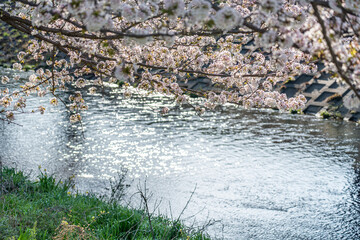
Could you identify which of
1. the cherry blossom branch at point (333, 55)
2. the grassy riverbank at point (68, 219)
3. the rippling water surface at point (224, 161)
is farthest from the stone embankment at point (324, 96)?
the cherry blossom branch at point (333, 55)

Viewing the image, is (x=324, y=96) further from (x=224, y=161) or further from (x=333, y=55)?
(x=333, y=55)

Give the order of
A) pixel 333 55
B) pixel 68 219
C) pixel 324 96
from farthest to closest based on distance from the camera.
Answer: pixel 324 96, pixel 68 219, pixel 333 55

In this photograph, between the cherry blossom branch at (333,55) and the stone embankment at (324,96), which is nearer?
the cherry blossom branch at (333,55)

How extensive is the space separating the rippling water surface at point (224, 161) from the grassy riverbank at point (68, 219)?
1298mm

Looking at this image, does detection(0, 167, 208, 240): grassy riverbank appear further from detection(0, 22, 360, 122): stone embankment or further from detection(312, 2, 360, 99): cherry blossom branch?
detection(0, 22, 360, 122): stone embankment

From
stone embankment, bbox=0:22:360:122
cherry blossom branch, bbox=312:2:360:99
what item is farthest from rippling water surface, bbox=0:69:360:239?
cherry blossom branch, bbox=312:2:360:99

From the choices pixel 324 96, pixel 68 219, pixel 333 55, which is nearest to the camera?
pixel 333 55

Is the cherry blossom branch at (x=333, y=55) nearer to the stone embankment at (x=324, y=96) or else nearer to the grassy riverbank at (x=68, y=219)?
the grassy riverbank at (x=68, y=219)

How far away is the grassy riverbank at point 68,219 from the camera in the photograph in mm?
4543

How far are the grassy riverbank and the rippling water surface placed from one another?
1.30 meters

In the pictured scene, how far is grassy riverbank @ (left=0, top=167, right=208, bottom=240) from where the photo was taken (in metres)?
4.54

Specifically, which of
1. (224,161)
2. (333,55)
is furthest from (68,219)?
(224,161)

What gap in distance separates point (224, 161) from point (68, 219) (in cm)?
558

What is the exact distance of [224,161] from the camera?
9.87 meters
